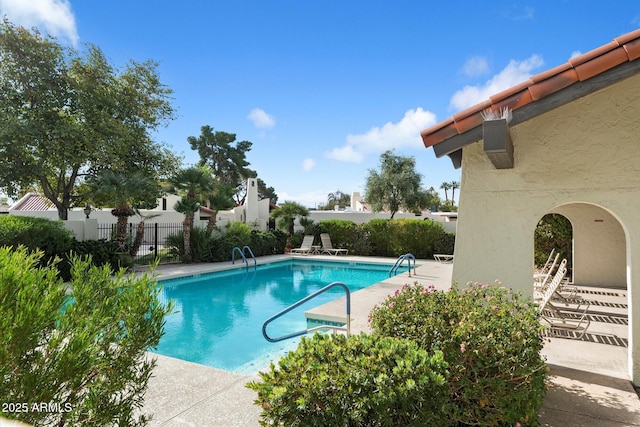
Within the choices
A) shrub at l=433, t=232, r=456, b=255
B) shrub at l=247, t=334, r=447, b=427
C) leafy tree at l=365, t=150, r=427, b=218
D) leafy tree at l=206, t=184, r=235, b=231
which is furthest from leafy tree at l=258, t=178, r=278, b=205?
shrub at l=247, t=334, r=447, b=427

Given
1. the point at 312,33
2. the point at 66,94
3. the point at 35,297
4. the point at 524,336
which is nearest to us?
the point at 35,297

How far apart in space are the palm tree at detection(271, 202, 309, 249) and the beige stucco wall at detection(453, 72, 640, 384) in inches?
806

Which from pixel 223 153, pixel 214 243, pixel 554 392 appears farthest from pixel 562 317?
pixel 223 153

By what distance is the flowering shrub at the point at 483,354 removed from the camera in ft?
10.1

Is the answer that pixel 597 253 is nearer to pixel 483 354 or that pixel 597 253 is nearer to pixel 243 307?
pixel 483 354

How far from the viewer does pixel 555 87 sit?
4.27 metres

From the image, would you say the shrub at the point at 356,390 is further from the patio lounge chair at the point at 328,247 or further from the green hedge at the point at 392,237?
the patio lounge chair at the point at 328,247

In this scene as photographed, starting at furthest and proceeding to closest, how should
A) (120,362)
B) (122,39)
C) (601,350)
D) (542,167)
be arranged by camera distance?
(122,39)
(601,350)
(542,167)
(120,362)

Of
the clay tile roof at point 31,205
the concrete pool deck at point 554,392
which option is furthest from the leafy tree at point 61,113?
the concrete pool deck at point 554,392

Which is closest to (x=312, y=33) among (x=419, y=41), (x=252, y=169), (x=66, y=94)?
(x=419, y=41)

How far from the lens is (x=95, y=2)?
12.2m

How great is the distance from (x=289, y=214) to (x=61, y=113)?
1421 cm

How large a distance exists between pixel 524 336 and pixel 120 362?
3.50 m

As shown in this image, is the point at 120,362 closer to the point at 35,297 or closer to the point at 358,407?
the point at 35,297
